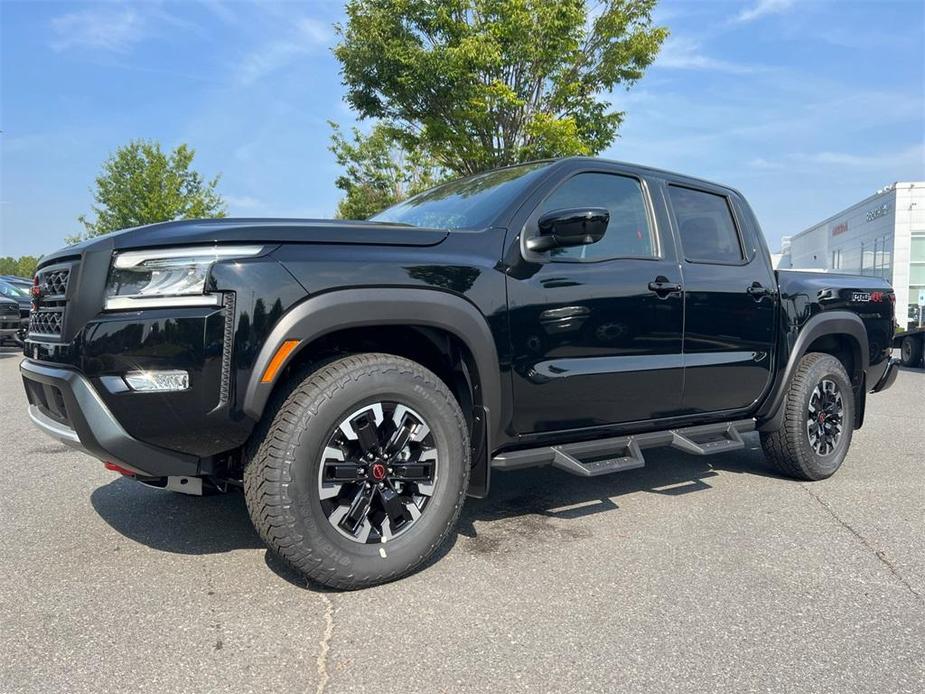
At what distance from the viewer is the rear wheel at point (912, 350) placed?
Answer: 1369 centimetres

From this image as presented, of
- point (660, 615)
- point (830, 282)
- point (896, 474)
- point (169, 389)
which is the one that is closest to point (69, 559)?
point (169, 389)

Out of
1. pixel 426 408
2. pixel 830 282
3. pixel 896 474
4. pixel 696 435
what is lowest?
pixel 896 474

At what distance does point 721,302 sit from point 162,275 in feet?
9.74

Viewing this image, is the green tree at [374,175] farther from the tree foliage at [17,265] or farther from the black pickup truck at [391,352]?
the tree foliage at [17,265]

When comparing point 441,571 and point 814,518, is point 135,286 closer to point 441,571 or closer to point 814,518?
point 441,571

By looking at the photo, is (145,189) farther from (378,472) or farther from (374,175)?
(378,472)

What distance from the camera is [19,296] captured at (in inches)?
562

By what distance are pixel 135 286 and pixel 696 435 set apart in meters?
2.97

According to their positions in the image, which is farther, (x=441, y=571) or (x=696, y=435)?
(x=696, y=435)

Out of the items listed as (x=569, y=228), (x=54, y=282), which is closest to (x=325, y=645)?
(x=54, y=282)

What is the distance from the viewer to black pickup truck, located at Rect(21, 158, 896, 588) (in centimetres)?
246

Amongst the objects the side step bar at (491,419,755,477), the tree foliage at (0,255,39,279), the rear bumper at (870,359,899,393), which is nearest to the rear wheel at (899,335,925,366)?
the rear bumper at (870,359,899,393)

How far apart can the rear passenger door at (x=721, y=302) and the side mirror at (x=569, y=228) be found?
98cm

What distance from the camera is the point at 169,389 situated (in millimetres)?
2426
